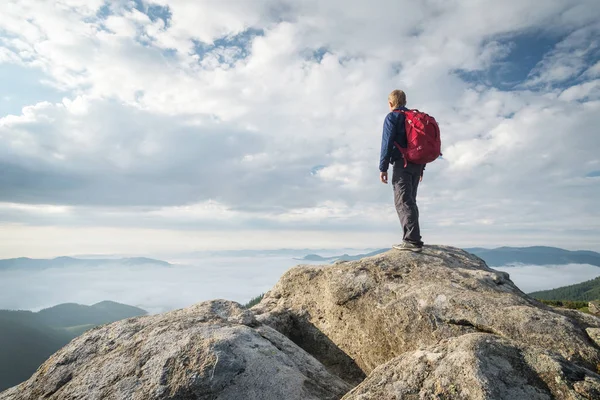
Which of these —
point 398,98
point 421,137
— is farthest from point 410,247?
point 398,98

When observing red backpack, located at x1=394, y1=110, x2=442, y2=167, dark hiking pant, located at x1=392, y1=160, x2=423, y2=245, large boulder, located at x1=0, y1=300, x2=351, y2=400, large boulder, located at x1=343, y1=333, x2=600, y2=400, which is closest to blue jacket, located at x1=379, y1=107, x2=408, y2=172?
red backpack, located at x1=394, y1=110, x2=442, y2=167

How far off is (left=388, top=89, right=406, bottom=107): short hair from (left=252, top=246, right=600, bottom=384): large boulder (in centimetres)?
601

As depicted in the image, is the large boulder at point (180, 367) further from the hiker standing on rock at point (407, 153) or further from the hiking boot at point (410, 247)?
the hiker standing on rock at point (407, 153)

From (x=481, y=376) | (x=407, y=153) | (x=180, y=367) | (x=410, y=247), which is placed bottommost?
(x=180, y=367)

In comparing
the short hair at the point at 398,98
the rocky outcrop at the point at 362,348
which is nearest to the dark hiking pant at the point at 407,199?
the rocky outcrop at the point at 362,348

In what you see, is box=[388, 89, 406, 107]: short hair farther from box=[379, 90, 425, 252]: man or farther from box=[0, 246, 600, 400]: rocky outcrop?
box=[0, 246, 600, 400]: rocky outcrop

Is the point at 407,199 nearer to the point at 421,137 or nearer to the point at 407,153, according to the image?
the point at 407,153

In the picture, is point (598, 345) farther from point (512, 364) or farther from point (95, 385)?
point (95, 385)

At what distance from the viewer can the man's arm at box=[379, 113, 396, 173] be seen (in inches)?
509

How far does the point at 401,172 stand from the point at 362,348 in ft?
22.5

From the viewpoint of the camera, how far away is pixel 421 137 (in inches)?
492

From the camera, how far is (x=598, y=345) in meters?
7.21

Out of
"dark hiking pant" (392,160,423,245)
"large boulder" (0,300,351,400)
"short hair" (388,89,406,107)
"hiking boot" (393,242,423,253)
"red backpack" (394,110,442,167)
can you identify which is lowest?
"large boulder" (0,300,351,400)

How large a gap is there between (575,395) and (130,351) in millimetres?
8154
